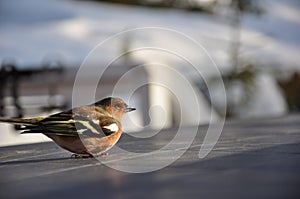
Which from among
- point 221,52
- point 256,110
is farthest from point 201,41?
point 256,110

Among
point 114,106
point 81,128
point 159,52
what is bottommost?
point 81,128

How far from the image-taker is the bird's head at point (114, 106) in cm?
Answer: 286

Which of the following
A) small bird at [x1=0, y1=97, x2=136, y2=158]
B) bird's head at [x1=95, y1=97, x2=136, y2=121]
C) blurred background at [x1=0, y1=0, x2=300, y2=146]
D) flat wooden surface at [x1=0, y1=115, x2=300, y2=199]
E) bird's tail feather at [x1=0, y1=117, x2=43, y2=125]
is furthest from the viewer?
blurred background at [x1=0, y1=0, x2=300, y2=146]

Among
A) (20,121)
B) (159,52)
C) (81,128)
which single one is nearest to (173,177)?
(81,128)

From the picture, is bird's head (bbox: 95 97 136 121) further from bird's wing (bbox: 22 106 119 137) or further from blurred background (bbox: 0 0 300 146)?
blurred background (bbox: 0 0 300 146)

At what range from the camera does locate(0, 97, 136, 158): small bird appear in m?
2.64

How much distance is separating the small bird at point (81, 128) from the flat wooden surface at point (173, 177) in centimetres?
8

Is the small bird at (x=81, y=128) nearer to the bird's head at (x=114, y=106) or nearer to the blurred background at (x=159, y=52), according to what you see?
the bird's head at (x=114, y=106)

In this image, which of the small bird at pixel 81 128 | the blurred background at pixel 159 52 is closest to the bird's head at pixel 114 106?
the small bird at pixel 81 128

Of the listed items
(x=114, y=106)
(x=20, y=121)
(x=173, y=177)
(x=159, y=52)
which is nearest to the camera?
(x=173, y=177)

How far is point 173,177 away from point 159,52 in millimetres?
7227

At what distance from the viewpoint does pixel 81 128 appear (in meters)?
2.66

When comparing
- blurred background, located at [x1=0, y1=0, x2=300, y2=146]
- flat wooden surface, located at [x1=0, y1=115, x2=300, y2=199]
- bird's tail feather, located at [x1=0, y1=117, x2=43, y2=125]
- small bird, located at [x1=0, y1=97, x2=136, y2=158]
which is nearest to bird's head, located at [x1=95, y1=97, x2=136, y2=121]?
small bird, located at [x1=0, y1=97, x2=136, y2=158]

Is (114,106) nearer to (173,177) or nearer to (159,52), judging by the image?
(173,177)
